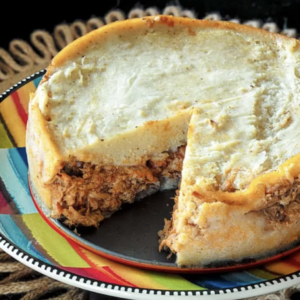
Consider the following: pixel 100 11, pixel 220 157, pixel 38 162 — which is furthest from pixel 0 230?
pixel 100 11

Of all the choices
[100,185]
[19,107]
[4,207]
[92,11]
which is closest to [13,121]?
[19,107]

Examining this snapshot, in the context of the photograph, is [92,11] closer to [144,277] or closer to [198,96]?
[198,96]

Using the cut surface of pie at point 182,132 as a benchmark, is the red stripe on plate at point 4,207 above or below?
below

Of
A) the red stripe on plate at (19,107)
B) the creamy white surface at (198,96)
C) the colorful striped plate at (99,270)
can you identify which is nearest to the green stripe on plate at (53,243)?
the colorful striped plate at (99,270)

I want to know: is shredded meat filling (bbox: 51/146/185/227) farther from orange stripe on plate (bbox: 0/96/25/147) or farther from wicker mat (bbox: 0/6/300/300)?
orange stripe on plate (bbox: 0/96/25/147)

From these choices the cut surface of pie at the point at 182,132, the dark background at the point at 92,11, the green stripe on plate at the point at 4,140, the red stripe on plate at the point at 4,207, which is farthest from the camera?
the dark background at the point at 92,11

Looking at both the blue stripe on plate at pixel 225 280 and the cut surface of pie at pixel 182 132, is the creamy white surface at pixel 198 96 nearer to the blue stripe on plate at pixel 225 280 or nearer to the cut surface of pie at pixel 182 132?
the cut surface of pie at pixel 182 132

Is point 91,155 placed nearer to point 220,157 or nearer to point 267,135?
point 220,157
